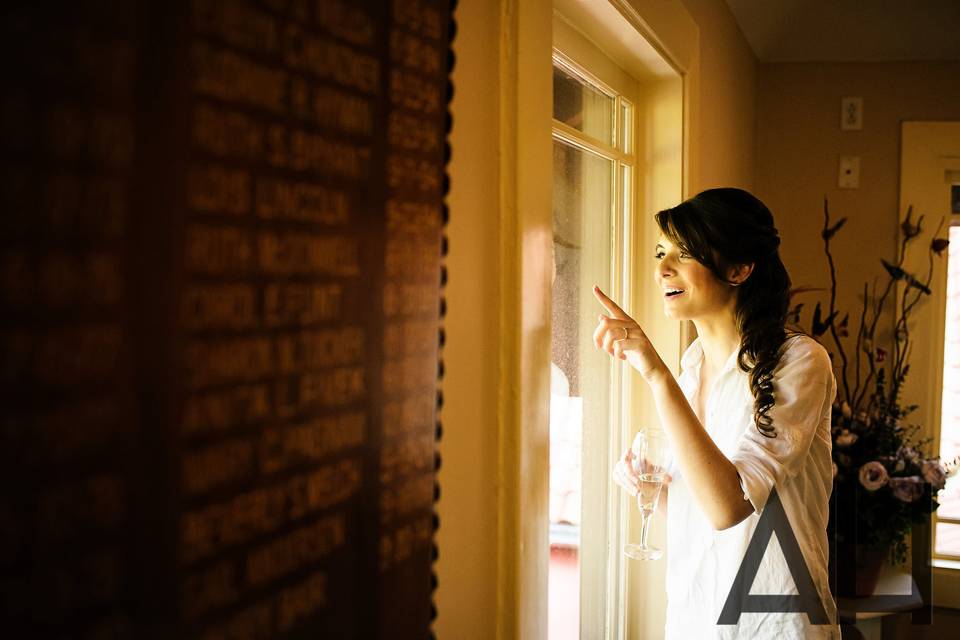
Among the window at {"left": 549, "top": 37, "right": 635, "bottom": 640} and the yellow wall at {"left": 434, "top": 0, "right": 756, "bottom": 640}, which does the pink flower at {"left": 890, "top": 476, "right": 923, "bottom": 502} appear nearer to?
the window at {"left": 549, "top": 37, "right": 635, "bottom": 640}

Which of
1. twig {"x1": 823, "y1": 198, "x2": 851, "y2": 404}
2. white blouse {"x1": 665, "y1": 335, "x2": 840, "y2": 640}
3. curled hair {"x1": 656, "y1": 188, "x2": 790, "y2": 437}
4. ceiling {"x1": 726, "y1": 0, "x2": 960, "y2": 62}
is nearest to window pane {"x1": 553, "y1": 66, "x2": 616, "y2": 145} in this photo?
curled hair {"x1": 656, "y1": 188, "x2": 790, "y2": 437}

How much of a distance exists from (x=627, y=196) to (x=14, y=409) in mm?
1588

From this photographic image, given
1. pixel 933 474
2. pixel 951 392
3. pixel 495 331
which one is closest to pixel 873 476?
pixel 933 474

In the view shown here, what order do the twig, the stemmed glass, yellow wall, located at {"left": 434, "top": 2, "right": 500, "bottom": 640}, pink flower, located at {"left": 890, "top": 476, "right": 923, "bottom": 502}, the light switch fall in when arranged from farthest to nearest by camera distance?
the light switch → the twig → pink flower, located at {"left": 890, "top": 476, "right": 923, "bottom": 502} → the stemmed glass → yellow wall, located at {"left": 434, "top": 2, "right": 500, "bottom": 640}

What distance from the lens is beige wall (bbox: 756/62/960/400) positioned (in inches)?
113

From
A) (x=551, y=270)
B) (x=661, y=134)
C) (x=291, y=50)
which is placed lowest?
(x=551, y=270)

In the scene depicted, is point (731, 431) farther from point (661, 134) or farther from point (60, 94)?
point (60, 94)

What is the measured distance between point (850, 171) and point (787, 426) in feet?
7.13

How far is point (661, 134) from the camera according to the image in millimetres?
1783

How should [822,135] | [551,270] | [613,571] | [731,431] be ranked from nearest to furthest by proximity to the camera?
[551,270] < [731,431] < [613,571] < [822,135]

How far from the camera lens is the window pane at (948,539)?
2947mm

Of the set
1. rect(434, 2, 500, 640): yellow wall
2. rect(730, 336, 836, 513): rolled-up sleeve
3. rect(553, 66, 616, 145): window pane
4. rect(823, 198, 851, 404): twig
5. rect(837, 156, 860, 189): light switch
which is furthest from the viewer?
rect(837, 156, 860, 189): light switch

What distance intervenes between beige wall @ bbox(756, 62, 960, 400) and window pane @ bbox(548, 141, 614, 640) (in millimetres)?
Answer: 1706

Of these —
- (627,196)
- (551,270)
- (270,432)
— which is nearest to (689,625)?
(551,270)
